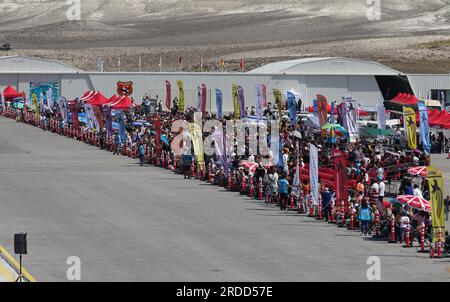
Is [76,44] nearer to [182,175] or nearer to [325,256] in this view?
[182,175]

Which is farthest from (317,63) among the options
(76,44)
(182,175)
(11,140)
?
(76,44)

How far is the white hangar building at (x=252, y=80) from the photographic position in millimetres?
92938

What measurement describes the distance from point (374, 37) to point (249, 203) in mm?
115548

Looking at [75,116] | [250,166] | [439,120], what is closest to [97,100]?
[75,116]

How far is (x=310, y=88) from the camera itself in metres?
94.8

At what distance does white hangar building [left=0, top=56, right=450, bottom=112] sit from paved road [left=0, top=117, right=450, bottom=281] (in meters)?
42.1

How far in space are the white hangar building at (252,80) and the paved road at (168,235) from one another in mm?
42084

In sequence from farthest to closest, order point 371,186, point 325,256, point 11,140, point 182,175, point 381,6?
point 381,6 → point 11,140 → point 182,175 → point 371,186 → point 325,256

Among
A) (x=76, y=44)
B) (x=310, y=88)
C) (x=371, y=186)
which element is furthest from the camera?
(x=76, y=44)

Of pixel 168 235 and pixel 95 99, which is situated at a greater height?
pixel 95 99

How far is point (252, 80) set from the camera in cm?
9425

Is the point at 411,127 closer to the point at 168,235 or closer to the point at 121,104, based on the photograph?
the point at 168,235

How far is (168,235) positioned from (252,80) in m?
60.7

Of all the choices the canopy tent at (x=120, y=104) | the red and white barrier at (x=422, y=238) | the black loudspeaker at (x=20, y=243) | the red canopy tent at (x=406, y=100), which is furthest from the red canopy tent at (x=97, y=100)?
the black loudspeaker at (x=20, y=243)
